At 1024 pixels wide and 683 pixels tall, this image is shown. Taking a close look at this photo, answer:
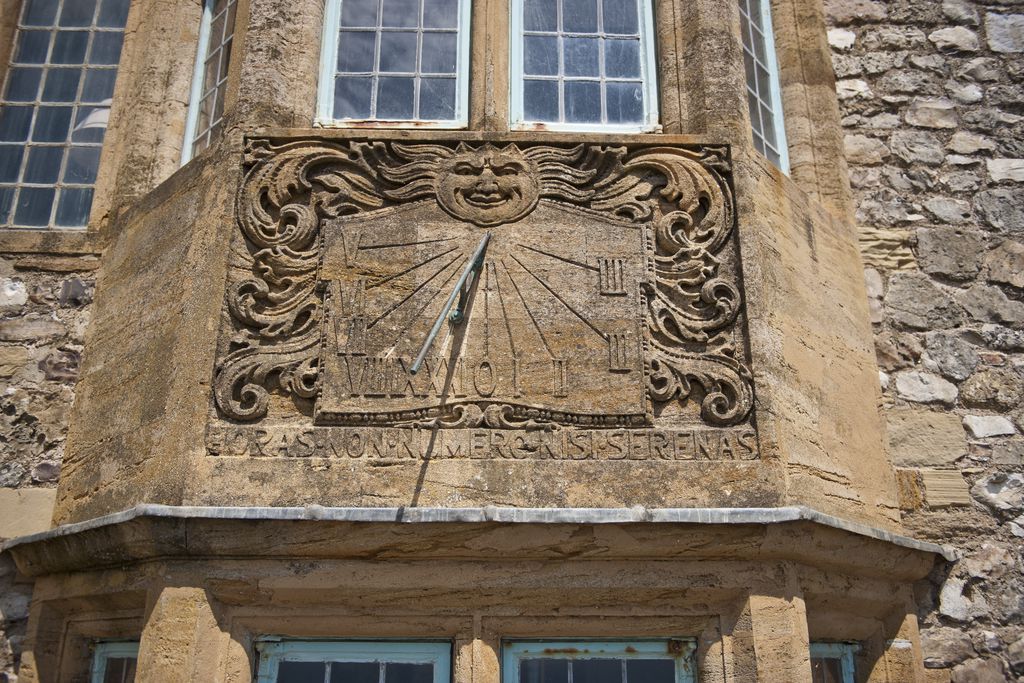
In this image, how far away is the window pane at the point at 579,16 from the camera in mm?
5441

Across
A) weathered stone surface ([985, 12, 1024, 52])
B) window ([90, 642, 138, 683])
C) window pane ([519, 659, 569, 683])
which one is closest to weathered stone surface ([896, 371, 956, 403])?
weathered stone surface ([985, 12, 1024, 52])

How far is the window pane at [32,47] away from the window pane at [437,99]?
263cm

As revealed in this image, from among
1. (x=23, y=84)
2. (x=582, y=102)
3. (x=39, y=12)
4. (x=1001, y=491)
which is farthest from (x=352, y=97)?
(x=1001, y=491)

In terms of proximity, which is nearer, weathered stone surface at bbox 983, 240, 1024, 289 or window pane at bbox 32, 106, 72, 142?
weathered stone surface at bbox 983, 240, 1024, 289

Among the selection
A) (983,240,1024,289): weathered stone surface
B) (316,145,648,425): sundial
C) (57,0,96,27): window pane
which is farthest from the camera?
(57,0,96,27): window pane

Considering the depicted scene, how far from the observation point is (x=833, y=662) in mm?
4750

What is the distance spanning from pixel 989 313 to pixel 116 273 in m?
4.65

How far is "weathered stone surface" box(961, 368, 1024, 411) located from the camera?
17.1 feet

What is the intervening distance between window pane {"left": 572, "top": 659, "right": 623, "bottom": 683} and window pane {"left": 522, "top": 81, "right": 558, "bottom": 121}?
2.68 meters

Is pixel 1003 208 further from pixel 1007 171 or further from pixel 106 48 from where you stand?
pixel 106 48

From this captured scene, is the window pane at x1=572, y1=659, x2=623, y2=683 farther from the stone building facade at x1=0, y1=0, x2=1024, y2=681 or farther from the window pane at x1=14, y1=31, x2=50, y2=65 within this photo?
the window pane at x1=14, y1=31, x2=50, y2=65

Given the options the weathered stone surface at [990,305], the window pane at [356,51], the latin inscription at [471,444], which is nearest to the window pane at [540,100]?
the window pane at [356,51]

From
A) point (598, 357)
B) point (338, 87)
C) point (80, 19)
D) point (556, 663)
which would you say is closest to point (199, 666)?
point (556, 663)

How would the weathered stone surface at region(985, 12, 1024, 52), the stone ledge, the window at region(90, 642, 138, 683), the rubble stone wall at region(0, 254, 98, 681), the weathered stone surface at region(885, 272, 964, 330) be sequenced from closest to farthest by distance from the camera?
the stone ledge < the window at region(90, 642, 138, 683) < the rubble stone wall at region(0, 254, 98, 681) < the weathered stone surface at region(885, 272, 964, 330) < the weathered stone surface at region(985, 12, 1024, 52)
